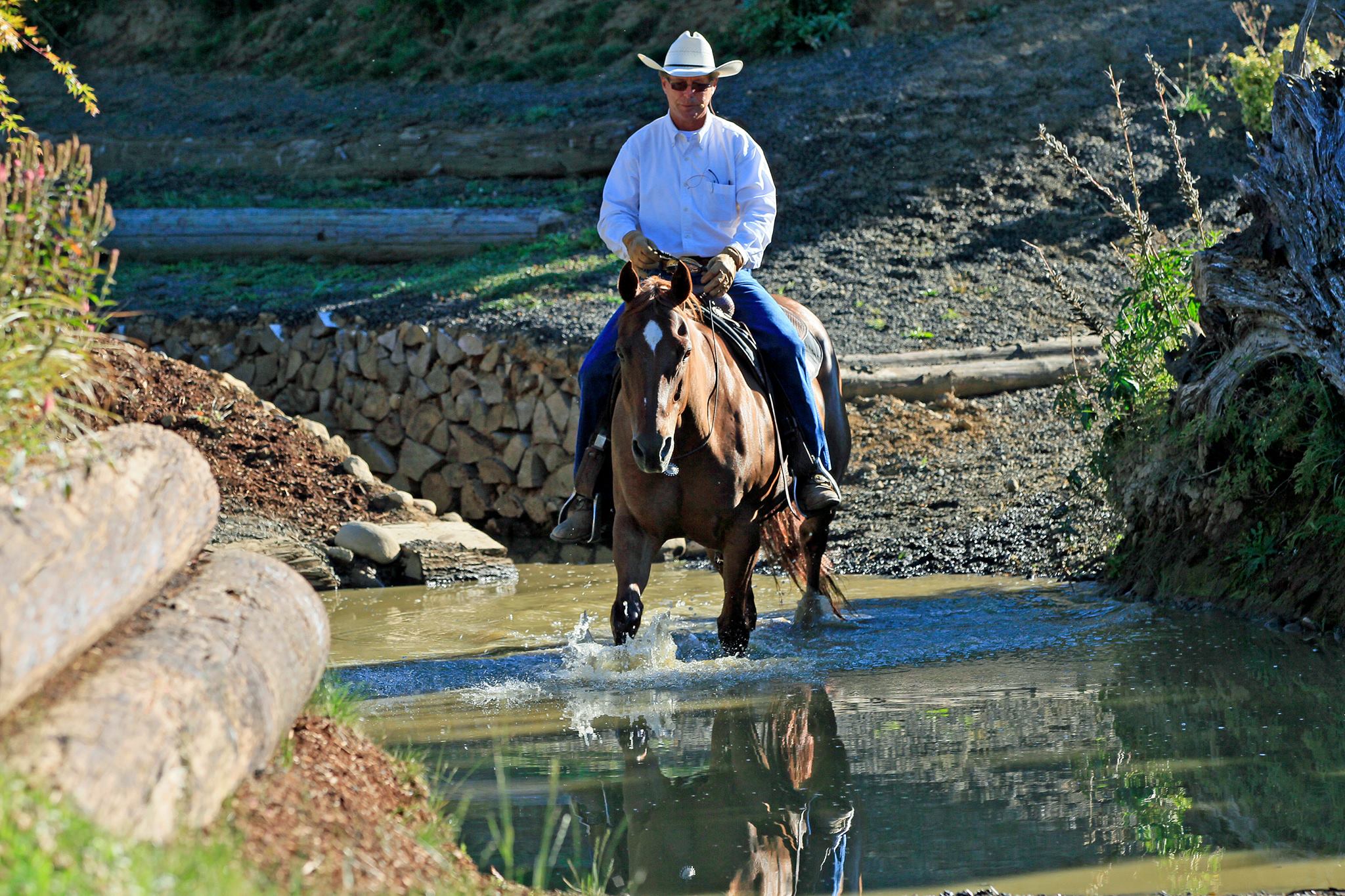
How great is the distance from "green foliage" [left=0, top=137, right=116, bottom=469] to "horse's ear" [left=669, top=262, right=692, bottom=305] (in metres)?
2.50

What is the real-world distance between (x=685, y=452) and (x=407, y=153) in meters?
13.4

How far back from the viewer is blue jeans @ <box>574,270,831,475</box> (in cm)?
689

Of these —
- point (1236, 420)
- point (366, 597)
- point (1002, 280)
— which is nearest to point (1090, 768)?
point (1236, 420)

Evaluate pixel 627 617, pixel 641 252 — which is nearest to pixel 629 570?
pixel 627 617

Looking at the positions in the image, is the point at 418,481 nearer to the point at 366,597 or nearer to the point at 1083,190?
the point at 366,597

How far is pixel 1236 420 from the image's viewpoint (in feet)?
24.2

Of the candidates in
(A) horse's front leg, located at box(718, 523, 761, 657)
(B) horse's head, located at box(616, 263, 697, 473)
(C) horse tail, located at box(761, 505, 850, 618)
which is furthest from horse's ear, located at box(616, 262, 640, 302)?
(C) horse tail, located at box(761, 505, 850, 618)

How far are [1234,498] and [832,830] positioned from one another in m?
4.39

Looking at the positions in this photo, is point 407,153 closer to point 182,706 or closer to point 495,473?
point 495,473

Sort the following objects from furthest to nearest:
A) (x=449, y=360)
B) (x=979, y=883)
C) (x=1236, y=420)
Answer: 1. (x=449, y=360)
2. (x=1236, y=420)
3. (x=979, y=883)

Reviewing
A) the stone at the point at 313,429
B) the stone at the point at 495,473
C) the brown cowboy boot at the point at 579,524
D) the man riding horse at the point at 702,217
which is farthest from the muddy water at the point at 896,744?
the stone at the point at 495,473

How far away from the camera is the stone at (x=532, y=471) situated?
11.9 meters

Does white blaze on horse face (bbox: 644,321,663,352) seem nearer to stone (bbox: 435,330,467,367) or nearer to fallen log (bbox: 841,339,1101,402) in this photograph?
fallen log (bbox: 841,339,1101,402)

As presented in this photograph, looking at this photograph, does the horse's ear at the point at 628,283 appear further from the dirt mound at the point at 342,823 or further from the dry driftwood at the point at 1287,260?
the dry driftwood at the point at 1287,260
